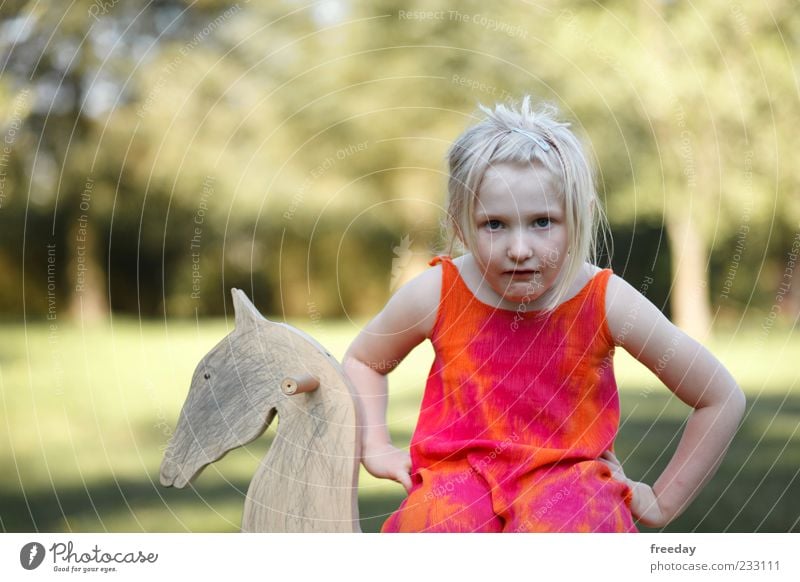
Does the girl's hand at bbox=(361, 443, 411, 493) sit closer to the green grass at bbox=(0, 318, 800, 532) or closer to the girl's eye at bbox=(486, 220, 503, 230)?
the girl's eye at bbox=(486, 220, 503, 230)

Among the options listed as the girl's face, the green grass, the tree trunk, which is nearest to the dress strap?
the girl's face

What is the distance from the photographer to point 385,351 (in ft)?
6.49

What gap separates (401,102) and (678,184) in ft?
8.01

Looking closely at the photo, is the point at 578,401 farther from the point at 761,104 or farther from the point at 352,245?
the point at 761,104

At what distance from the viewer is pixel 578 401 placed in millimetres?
1894

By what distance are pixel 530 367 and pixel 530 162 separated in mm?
345

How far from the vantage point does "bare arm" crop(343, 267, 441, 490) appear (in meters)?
1.93

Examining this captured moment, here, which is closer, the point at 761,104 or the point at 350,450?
the point at 350,450

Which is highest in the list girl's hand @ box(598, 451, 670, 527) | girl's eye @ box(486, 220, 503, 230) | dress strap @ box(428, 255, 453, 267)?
girl's eye @ box(486, 220, 503, 230)

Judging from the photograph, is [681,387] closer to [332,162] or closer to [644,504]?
[644,504]

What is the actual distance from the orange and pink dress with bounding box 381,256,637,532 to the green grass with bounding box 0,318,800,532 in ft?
4.46

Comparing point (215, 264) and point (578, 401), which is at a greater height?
point (215, 264)

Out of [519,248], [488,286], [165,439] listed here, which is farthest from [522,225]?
[165,439]
